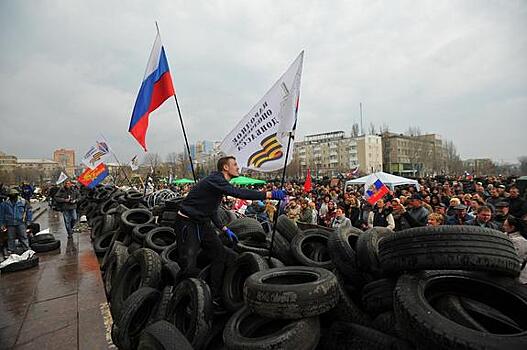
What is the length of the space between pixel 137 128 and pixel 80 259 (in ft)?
13.5

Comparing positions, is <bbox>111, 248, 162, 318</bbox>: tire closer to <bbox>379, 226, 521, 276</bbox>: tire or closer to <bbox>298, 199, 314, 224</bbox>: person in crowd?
<bbox>379, 226, 521, 276</bbox>: tire

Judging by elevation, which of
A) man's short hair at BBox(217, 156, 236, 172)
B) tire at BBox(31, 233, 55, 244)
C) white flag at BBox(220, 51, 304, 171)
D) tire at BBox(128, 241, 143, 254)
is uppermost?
white flag at BBox(220, 51, 304, 171)

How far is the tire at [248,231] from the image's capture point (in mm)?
5672

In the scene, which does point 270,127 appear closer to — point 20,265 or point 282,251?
point 282,251

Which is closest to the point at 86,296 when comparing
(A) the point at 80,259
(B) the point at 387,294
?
(A) the point at 80,259

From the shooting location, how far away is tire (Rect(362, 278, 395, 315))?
3256 mm

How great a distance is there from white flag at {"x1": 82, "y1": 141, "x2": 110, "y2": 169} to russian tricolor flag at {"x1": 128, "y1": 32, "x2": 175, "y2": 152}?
10.0m

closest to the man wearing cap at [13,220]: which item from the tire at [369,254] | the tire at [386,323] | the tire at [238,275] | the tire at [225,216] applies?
the tire at [225,216]

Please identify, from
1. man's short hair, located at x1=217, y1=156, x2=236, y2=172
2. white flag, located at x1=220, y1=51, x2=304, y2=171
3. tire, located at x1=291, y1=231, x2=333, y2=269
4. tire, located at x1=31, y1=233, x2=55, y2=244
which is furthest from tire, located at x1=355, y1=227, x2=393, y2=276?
tire, located at x1=31, y1=233, x2=55, y2=244

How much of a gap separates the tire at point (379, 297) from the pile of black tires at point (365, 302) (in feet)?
0.04

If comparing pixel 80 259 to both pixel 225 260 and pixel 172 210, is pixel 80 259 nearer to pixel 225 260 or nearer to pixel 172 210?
pixel 172 210

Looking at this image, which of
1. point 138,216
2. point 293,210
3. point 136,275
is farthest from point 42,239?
point 293,210

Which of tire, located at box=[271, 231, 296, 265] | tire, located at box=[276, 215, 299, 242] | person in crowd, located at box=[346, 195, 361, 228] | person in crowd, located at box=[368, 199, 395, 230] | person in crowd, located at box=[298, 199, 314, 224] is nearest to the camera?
tire, located at box=[271, 231, 296, 265]

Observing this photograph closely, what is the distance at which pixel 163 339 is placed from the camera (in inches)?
113
